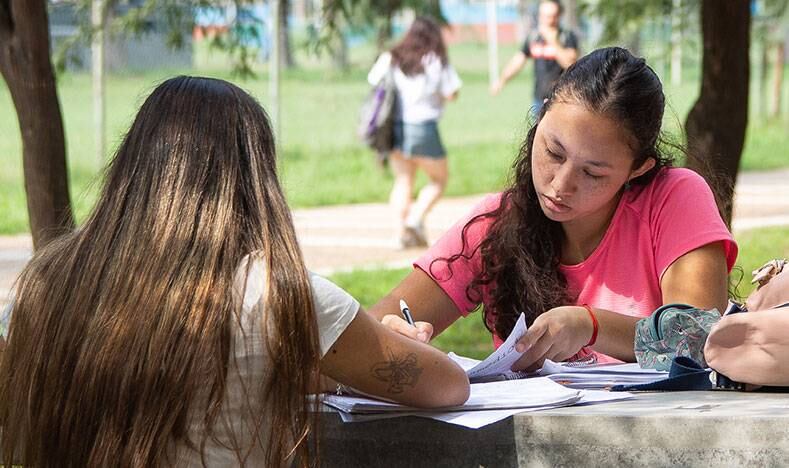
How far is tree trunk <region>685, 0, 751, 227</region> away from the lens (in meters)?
6.06

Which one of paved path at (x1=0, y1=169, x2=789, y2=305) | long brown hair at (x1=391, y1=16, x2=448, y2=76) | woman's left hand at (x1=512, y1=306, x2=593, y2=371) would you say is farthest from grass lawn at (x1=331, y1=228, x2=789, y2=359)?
woman's left hand at (x1=512, y1=306, x2=593, y2=371)

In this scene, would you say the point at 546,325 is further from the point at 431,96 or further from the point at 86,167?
the point at 86,167

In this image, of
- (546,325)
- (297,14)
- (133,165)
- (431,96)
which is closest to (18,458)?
(133,165)

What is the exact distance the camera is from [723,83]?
6.27m

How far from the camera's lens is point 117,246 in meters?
2.22

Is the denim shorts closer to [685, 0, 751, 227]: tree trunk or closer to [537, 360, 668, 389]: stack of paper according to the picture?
[685, 0, 751, 227]: tree trunk

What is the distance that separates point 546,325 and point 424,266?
22.3 inches

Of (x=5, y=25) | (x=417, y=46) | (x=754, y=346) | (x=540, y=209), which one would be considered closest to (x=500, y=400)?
(x=754, y=346)

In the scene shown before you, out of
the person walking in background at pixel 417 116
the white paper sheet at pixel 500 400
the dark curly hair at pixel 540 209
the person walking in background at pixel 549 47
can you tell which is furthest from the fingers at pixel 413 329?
the person walking in background at pixel 549 47

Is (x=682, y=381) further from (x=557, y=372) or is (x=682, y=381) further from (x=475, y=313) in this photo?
(x=475, y=313)

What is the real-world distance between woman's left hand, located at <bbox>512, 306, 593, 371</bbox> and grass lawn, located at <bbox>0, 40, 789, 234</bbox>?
4715mm

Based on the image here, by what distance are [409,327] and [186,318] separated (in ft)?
2.28

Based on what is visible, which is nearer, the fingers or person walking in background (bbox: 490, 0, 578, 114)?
the fingers

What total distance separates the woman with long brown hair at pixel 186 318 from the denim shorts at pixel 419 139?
744 cm
